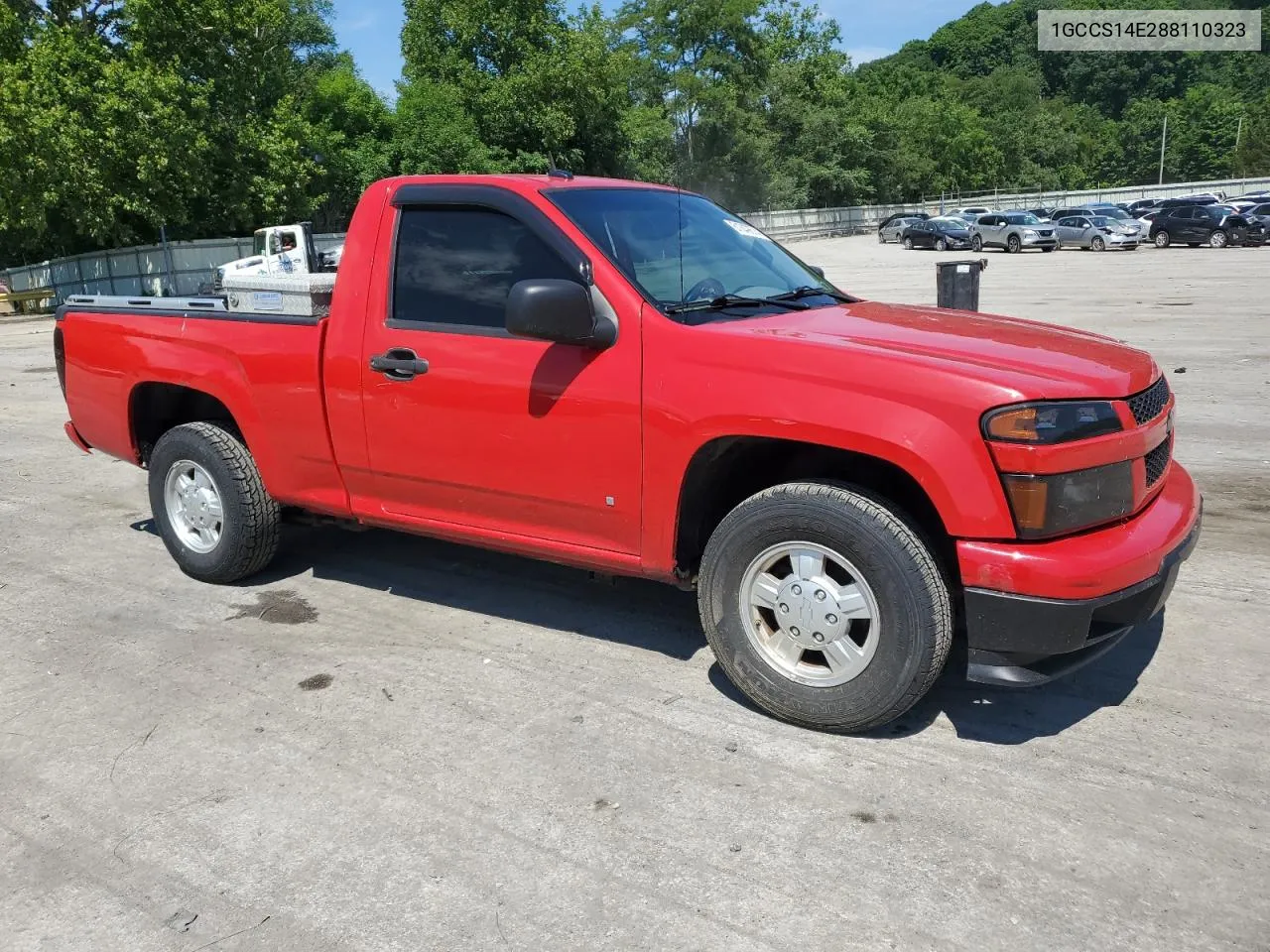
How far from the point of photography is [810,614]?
141 inches

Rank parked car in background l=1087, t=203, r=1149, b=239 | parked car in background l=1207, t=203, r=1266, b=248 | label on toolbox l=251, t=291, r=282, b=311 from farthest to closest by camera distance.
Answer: parked car in background l=1087, t=203, r=1149, b=239
parked car in background l=1207, t=203, r=1266, b=248
label on toolbox l=251, t=291, r=282, b=311

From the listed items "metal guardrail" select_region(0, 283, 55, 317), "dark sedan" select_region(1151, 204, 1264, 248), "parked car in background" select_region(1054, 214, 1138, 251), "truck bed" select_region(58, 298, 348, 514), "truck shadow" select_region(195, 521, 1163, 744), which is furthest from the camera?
"parked car in background" select_region(1054, 214, 1138, 251)

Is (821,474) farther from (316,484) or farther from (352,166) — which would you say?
(352,166)

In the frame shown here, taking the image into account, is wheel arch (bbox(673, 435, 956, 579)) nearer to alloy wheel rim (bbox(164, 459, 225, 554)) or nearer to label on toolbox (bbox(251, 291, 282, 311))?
label on toolbox (bbox(251, 291, 282, 311))

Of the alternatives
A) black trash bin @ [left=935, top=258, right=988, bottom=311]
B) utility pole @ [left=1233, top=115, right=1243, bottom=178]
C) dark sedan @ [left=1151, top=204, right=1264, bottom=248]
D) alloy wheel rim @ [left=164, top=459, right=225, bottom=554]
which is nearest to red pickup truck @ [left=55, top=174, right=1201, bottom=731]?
alloy wheel rim @ [left=164, top=459, right=225, bottom=554]

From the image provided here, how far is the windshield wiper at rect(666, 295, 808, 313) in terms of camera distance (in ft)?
12.9

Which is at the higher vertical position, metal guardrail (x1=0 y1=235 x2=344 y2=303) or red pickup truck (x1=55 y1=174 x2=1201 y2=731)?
metal guardrail (x1=0 y1=235 x2=344 y2=303)

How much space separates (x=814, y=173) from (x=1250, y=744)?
67.9 meters

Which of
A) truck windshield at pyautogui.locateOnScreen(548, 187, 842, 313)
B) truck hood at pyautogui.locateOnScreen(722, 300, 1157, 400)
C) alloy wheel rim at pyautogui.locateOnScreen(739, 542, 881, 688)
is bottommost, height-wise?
alloy wheel rim at pyautogui.locateOnScreen(739, 542, 881, 688)

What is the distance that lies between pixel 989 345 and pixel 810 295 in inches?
41.0

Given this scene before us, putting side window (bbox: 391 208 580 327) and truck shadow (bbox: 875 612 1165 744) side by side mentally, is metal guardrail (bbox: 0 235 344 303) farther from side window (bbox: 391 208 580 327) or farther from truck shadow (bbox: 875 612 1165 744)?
truck shadow (bbox: 875 612 1165 744)

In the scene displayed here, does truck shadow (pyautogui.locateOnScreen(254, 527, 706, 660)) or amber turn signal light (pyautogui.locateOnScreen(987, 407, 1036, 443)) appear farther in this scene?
truck shadow (pyautogui.locateOnScreen(254, 527, 706, 660))

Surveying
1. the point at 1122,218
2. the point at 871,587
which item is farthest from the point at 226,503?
the point at 1122,218

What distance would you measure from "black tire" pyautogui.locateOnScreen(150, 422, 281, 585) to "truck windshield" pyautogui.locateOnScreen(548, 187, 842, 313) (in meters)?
2.14
